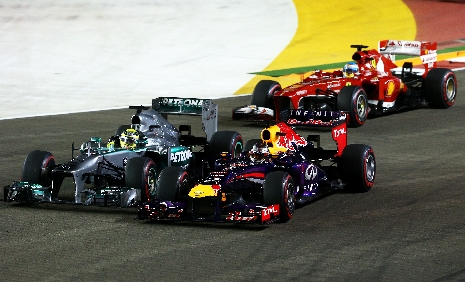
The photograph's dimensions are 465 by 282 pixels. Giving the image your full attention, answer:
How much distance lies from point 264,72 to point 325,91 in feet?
21.3

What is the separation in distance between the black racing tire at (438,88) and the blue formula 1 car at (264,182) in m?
9.73

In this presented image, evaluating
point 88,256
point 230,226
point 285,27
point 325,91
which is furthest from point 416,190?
point 285,27

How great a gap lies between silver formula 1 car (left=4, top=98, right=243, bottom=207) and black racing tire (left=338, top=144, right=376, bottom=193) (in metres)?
2.07

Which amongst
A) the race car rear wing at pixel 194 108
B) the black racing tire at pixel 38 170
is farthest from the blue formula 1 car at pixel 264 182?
the black racing tire at pixel 38 170

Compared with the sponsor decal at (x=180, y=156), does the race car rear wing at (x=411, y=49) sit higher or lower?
higher

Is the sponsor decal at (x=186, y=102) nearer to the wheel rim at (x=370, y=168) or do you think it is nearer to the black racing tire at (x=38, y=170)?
the black racing tire at (x=38, y=170)

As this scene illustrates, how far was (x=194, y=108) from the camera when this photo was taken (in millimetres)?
17156

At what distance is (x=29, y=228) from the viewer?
1328cm

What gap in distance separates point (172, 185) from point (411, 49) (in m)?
13.3

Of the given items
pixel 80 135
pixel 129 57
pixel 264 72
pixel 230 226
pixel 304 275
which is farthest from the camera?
pixel 129 57

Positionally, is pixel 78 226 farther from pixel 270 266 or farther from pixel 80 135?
pixel 80 135

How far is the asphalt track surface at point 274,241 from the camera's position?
1096 cm

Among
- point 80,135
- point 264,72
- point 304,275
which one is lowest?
point 304,275

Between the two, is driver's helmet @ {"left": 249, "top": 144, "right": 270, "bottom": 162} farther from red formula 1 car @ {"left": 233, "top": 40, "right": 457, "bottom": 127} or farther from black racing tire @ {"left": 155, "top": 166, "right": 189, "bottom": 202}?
red formula 1 car @ {"left": 233, "top": 40, "right": 457, "bottom": 127}
